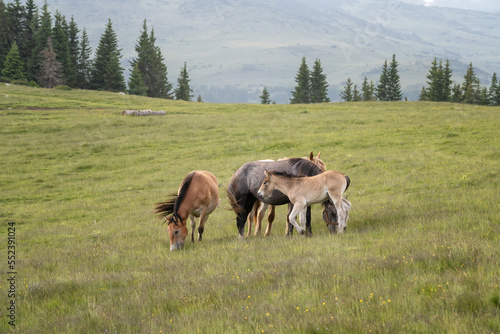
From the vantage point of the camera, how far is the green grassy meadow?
532cm

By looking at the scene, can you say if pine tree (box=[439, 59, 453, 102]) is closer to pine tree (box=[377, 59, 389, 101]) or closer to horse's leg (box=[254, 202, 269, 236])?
pine tree (box=[377, 59, 389, 101])

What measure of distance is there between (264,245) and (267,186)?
7.12ft

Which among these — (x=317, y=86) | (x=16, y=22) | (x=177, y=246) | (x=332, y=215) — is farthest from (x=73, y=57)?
(x=332, y=215)

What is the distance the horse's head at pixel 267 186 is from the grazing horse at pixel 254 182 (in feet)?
0.99

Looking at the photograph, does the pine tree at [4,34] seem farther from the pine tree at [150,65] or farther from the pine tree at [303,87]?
the pine tree at [303,87]


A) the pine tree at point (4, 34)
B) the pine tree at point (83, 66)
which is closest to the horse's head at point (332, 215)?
the pine tree at point (83, 66)

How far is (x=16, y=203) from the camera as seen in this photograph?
22.7 m

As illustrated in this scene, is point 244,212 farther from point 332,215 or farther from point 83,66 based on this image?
point 83,66

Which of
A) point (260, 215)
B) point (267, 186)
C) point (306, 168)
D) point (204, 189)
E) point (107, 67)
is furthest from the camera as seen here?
point (107, 67)

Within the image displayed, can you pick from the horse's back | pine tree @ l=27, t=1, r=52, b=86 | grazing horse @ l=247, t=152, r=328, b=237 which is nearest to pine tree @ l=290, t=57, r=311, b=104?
pine tree @ l=27, t=1, r=52, b=86

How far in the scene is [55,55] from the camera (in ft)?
263

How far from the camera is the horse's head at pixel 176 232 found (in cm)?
1189

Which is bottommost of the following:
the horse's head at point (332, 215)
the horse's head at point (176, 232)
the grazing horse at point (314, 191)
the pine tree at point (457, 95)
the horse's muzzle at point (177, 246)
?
the horse's muzzle at point (177, 246)

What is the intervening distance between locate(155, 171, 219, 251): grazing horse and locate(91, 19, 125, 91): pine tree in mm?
83557
